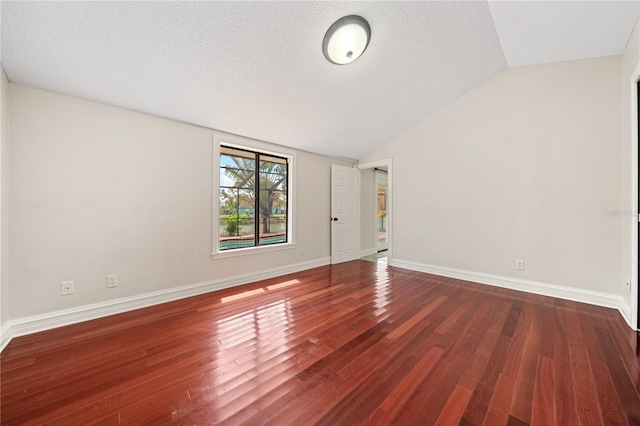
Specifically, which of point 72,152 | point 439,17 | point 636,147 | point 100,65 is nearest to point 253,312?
point 72,152

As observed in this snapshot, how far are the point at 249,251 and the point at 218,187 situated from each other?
102 centimetres

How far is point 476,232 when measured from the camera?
12.1 feet

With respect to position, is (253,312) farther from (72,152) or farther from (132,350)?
(72,152)

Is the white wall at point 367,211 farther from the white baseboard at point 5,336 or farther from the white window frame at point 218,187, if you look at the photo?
the white baseboard at point 5,336

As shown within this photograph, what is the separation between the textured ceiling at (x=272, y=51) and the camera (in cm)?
185

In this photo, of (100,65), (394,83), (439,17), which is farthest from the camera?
(394,83)

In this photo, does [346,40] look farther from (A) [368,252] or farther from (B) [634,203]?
(A) [368,252]

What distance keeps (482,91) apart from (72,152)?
5.03 m

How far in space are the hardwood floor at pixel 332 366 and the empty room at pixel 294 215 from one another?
0.05 ft

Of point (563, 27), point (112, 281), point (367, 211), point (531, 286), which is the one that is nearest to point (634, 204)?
point (531, 286)

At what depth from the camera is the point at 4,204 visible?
6.56ft

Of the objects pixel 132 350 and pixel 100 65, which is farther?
pixel 100 65

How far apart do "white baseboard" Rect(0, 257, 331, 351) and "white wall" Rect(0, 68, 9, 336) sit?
118mm

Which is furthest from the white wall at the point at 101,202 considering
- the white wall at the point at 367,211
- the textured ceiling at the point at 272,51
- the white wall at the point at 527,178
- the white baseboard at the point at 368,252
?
the white wall at the point at 527,178
